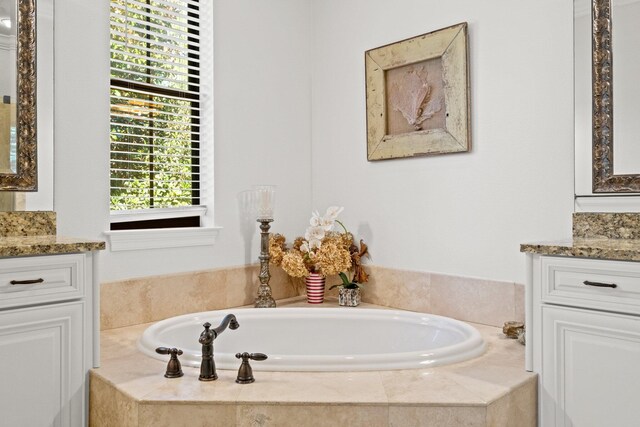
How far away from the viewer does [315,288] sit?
299 centimetres

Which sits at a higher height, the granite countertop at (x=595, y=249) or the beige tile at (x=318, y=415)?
the granite countertop at (x=595, y=249)

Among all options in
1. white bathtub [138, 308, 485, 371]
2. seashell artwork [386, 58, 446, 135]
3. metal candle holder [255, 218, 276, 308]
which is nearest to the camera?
white bathtub [138, 308, 485, 371]

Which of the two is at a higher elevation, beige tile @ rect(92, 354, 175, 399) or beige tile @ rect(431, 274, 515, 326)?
beige tile @ rect(431, 274, 515, 326)

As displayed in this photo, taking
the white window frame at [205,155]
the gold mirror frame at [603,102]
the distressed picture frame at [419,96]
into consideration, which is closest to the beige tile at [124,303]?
the white window frame at [205,155]

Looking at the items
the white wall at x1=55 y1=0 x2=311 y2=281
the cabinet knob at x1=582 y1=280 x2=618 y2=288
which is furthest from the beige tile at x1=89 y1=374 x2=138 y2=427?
the cabinet knob at x1=582 y1=280 x2=618 y2=288

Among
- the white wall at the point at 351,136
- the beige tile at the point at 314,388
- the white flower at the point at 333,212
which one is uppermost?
the white wall at the point at 351,136

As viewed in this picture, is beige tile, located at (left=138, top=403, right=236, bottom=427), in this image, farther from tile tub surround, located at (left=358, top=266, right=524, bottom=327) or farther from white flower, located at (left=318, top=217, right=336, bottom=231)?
white flower, located at (left=318, top=217, right=336, bottom=231)

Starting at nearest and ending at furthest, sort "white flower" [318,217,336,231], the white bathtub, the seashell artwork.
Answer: the white bathtub < the seashell artwork < "white flower" [318,217,336,231]

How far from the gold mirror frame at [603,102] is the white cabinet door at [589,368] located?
60 cm

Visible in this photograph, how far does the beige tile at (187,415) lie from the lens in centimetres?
157

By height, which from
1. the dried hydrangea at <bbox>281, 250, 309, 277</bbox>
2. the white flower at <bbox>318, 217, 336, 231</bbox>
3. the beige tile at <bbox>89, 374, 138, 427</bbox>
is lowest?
the beige tile at <bbox>89, 374, 138, 427</bbox>

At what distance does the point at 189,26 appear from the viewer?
2.73m

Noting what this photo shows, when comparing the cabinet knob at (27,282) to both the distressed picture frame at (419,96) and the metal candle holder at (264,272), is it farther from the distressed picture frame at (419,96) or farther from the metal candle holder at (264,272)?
the distressed picture frame at (419,96)

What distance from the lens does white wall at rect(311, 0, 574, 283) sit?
2.23m
